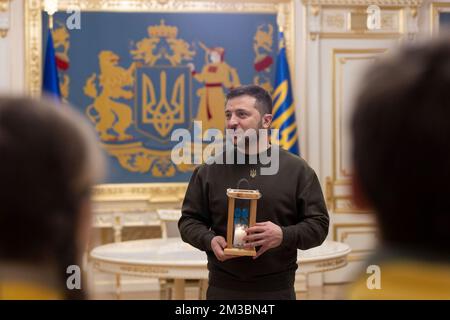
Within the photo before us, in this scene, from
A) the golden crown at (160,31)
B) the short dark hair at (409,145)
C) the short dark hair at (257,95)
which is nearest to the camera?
the short dark hair at (409,145)

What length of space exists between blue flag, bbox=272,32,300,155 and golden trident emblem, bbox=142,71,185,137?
40.5 inches

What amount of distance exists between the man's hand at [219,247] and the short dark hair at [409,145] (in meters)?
1.88

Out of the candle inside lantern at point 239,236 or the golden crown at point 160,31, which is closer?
the candle inside lantern at point 239,236

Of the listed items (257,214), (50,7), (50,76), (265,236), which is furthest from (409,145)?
Answer: (50,7)

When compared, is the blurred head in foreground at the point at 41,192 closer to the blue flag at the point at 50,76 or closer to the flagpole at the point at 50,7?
the blue flag at the point at 50,76

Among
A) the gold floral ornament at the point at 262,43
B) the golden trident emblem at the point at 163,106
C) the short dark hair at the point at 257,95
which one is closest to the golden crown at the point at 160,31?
the golden trident emblem at the point at 163,106

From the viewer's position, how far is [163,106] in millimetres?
7352

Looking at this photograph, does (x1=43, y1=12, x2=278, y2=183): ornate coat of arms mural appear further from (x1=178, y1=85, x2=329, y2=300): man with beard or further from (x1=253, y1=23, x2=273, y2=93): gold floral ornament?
(x1=178, y1=85, x2=329, y2=300): man with beard

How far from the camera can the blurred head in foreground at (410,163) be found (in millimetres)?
746

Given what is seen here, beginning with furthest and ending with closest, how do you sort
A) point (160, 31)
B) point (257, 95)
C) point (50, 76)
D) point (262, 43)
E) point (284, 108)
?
point (262, 43) → point (160, 31) → point (284, 108) → point (50, 76) → point (257, 95)

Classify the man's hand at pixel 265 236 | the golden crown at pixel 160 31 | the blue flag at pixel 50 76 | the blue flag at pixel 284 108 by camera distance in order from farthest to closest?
1. the golden crown at pixel 160 31
2. the blue flag at pixel 284 108
3. the blue flag at pixel 50 76
4. the man's hand at pixel 265 236

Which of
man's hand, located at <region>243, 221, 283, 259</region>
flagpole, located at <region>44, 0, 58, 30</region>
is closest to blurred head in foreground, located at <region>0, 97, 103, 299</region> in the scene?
man's hand, located at <region>243, 221, 283, 259</region>

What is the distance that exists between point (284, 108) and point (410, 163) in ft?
21.1

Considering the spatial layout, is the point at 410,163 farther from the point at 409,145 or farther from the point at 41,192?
the point at 41,192
